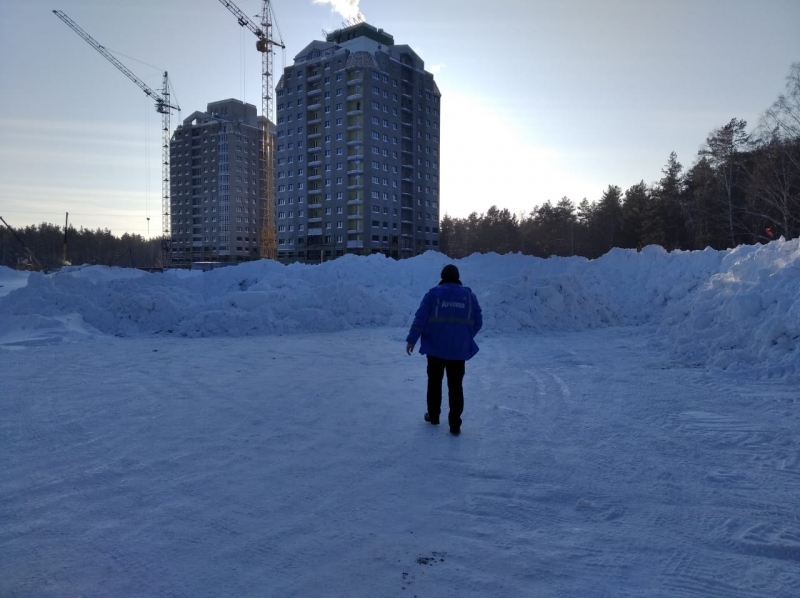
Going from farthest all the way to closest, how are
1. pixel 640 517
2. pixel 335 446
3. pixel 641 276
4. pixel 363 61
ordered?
pixel 363 61, pixel 641 276, pixel 335 446, pixel 640 517

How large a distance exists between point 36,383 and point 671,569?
8.90 metres

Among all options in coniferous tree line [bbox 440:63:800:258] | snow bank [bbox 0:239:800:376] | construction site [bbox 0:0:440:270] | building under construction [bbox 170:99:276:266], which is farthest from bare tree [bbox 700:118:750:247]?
building under construction [bbox 170:99:276:266]

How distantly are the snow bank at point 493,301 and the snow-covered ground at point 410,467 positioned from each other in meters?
0.12

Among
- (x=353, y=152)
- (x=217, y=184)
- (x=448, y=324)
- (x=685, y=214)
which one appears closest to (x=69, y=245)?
(x=217, y=184)

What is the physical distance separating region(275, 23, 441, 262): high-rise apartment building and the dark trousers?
56.6 meters

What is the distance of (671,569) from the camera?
2883 millimetres

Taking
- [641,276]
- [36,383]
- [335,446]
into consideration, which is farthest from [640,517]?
[641,276]

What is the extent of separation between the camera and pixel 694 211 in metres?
44.3

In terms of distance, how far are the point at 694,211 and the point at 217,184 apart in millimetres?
86760

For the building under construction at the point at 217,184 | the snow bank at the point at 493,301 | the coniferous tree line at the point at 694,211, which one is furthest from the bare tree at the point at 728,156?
the building under construction at the point at 217,184

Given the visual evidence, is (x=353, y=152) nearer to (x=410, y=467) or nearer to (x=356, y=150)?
(x=356, y=150)

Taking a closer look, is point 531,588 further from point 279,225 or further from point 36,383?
point 279,225

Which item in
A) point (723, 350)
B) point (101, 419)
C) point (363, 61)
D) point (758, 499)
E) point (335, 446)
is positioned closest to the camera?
point (758, 499)

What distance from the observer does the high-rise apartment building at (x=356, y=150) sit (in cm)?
6241
